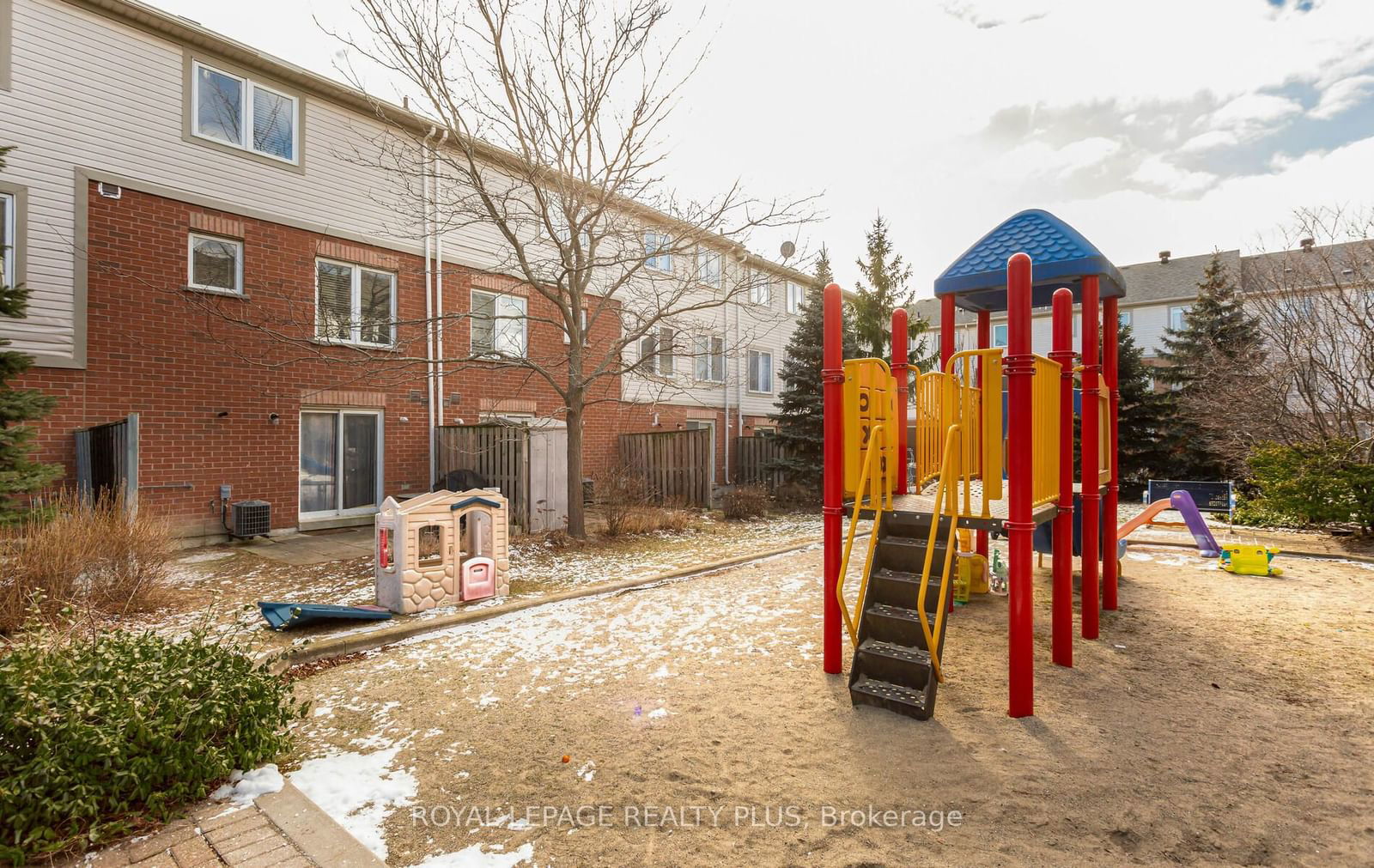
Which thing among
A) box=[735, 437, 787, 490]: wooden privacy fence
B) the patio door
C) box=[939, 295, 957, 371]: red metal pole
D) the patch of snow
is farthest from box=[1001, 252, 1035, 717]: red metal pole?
box=[735, 437, 787, 490]: wooden privacy fence

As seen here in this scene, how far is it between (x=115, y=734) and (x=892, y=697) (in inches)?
157

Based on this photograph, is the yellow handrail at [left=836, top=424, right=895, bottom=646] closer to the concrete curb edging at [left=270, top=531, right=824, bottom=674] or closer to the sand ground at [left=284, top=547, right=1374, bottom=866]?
the sand ground at [left=284, top=547, right=1374, bottom=866]

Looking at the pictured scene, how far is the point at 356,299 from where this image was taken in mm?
12477

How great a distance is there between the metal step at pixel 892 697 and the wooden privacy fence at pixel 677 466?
33.3 feet

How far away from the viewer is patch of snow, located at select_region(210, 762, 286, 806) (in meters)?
3.16

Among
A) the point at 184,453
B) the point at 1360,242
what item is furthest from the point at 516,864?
the point at 1360,242

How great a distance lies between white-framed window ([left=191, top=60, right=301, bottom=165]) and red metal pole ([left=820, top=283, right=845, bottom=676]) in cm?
1121

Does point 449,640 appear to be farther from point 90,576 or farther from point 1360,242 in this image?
point 1360,242

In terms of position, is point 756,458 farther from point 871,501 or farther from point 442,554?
point 871,501

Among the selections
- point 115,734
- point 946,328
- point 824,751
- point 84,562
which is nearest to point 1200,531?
point 946,328

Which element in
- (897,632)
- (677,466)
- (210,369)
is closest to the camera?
(897,632)

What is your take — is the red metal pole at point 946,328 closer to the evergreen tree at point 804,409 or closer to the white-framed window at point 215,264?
the evergreen tree at point 804,409

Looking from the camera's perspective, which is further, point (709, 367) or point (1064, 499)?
point (709, 367)

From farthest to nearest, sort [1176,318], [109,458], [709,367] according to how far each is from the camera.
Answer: [1176,318], [709,367], [109,458]
